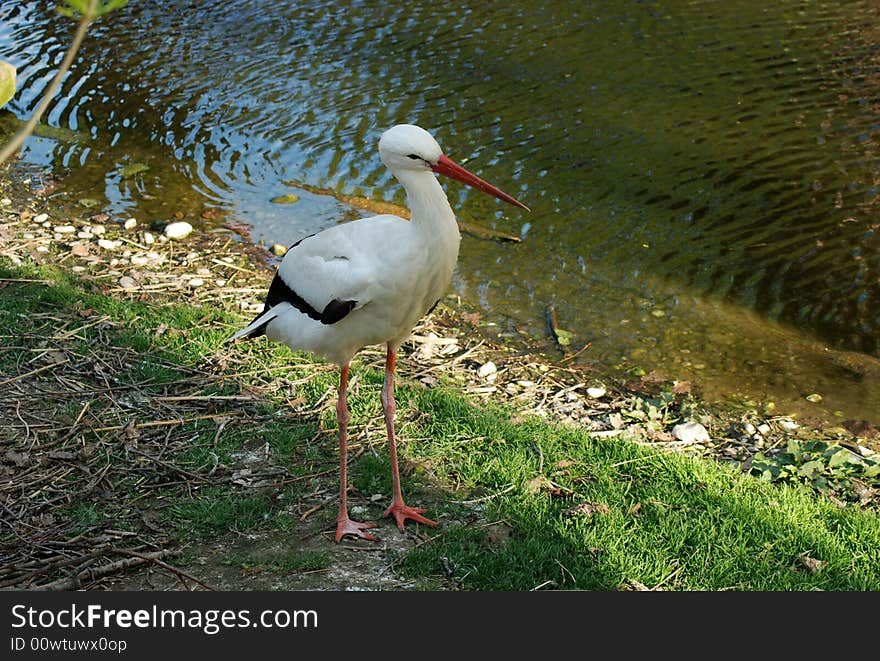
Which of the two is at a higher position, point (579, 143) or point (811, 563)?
point (579, 143)

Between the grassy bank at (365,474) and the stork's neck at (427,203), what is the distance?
130 centimetres

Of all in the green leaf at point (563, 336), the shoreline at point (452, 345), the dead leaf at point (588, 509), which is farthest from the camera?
the green leaf at point (563, 336)

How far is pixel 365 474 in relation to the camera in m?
4.41

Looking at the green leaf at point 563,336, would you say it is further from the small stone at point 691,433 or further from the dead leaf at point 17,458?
the dead leaf at point 17,458

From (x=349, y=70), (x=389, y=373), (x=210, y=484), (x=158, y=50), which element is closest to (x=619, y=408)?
(x=389, y=373)

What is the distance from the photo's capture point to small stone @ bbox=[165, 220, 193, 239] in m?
6.96

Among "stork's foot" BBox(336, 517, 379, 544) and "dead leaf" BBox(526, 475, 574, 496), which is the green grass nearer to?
"dead leaf" BBox(526, 475, 574, 496)

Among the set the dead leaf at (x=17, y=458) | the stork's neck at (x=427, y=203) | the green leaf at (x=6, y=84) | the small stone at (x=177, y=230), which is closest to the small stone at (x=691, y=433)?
the stork's neck at (x=427, y=203)

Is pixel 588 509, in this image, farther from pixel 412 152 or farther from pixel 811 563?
pixel 412 152

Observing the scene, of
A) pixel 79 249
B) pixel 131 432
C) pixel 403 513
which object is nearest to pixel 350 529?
pixel 403 513

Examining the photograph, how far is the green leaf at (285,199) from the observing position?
773 centimetres

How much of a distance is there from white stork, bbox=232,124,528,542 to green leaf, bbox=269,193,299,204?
3622mm

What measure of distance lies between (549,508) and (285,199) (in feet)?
14.6

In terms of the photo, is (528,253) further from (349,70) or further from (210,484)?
(349,70)
